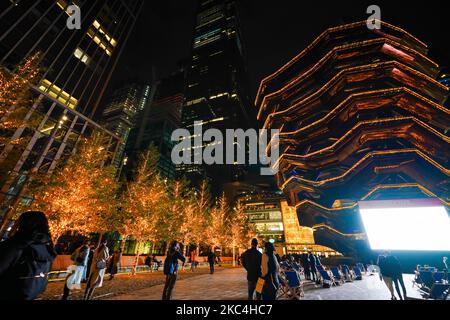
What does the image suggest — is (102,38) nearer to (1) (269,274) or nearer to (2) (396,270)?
(1) (269,274)

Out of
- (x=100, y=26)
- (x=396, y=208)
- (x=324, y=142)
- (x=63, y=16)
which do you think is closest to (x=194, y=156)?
(x=100, y=26)

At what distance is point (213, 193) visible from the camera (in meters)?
81.0

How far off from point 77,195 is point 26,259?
565 inches

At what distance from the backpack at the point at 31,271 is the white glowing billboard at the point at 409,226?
13.1 metres

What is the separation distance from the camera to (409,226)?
432 inches

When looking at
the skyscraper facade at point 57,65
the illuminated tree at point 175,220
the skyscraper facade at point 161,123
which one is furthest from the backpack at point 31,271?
the skyscraper facade at point 161,123

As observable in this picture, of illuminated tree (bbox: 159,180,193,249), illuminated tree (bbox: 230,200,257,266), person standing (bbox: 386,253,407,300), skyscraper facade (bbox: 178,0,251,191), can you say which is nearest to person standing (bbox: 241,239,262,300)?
person standing (bbox: 386,253,407,300)

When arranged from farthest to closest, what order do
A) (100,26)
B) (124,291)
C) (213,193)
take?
(213,193)
(100,26)
(124,291)

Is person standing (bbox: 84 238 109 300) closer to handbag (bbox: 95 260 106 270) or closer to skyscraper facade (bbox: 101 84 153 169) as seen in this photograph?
handbag (bbox: 95 260 106 270)

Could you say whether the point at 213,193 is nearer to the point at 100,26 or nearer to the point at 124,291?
the point at 100,26

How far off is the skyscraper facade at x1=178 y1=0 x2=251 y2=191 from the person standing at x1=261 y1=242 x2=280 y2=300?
9391 centimetres

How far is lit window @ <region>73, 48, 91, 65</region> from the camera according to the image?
34.3 m

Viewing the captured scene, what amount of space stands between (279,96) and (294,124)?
4.56 meters

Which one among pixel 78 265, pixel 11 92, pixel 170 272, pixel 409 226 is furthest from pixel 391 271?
pixel 11 92
